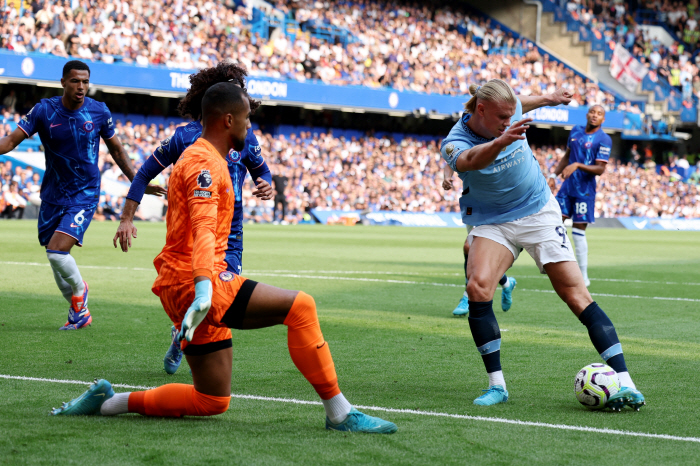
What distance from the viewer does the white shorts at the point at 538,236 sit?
17.2 ft

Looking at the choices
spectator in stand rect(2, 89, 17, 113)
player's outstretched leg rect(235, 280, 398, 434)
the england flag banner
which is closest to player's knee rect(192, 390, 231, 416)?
player's outstretched leg rect(235, 280, 398, 434)

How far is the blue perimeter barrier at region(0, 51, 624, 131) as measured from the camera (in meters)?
30.5

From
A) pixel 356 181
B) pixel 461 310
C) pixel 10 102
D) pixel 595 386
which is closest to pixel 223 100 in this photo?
pixel 595 386

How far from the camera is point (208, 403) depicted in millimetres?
4199

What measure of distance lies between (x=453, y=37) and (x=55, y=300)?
37.5 metres

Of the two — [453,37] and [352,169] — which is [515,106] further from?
[453,37]

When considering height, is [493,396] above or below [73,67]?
below

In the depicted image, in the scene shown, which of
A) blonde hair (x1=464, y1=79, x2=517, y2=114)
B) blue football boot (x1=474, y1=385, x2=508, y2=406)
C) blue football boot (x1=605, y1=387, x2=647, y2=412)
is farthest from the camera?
blonde hair (x1=464, y1=79, x2=517, y2=114)

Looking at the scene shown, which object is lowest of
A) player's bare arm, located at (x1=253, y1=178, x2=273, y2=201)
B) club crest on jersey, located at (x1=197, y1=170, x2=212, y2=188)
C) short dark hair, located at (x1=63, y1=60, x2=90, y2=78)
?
player's bare arm, located at (x1=253, y1=178, x2=273, y2=201)

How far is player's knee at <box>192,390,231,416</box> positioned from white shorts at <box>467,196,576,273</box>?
202cm

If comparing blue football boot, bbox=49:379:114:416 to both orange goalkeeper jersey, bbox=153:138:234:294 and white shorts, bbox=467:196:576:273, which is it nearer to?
orange goalkeeper jersey, bbox=153:138:234:294

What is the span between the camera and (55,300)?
9461 millimetres

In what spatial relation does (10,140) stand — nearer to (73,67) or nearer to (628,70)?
(73,67)

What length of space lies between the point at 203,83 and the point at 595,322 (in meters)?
2.84
